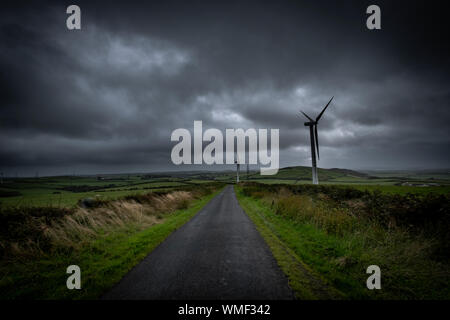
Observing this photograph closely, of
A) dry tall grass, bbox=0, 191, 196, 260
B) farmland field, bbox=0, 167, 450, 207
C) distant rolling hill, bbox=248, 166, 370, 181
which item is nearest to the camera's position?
dry tall grass, bbox=0, 191, 196, 260

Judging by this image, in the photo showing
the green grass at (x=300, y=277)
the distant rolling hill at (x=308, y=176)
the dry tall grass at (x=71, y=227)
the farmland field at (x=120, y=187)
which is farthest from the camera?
the distant rolling hill at (x=308, y=176)

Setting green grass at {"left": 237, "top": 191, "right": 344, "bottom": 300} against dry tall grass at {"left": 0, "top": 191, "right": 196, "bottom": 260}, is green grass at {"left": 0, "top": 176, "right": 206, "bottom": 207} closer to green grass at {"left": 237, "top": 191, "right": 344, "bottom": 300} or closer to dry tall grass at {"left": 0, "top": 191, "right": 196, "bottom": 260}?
dry tall grass at {"left": 0, "top": 191, "right": 196, "bottom": 260}

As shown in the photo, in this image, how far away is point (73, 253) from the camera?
6809 millimetres

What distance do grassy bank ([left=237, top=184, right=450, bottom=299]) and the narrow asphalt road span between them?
53cm

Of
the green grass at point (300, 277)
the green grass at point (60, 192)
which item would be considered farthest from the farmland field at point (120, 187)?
the green grass at point (300, 277)

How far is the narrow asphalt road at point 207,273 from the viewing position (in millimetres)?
3934

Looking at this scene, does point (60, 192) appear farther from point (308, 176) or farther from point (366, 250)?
point (308, 176)

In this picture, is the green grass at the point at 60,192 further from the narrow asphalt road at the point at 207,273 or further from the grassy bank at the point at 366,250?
the grassy bank at the point at 366,250

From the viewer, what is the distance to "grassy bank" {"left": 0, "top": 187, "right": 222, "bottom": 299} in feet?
14.8

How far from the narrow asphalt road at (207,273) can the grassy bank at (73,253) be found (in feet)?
2.08

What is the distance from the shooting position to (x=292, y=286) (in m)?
4.13

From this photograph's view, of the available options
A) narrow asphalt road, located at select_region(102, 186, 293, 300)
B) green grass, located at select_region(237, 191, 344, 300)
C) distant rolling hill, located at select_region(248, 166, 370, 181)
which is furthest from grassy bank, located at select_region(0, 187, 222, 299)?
distant rolling hill, located at select_region(248, 166, 370, 181)
